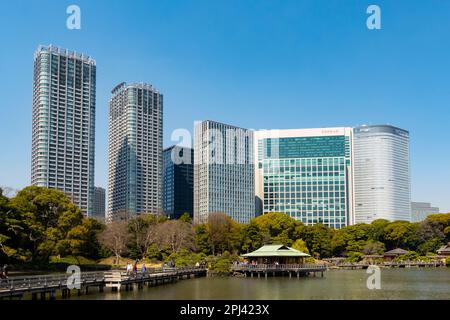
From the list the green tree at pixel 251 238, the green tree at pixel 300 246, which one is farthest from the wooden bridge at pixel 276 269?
the green tree at pixel 251 238

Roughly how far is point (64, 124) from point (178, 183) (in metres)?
47.7

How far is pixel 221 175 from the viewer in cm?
16000

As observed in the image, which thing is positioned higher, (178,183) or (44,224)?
(178,183)

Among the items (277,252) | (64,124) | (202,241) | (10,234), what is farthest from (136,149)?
(10,234)

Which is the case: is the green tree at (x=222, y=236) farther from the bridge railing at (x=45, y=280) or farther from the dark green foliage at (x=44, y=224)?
the bridge railing at (x=45, y=280)

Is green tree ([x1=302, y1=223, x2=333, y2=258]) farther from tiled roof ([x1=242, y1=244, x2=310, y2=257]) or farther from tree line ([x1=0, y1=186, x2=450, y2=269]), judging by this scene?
tiled roof ([x1=242, y1=244, x2=310, y2=257])

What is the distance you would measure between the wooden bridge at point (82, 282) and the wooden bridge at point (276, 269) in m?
7.98

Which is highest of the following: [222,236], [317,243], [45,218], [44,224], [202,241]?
[45,218]

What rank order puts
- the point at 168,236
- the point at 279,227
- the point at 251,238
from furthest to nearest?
1. the point at 279,227
2. the point at 251,238
3. the point at 168,236

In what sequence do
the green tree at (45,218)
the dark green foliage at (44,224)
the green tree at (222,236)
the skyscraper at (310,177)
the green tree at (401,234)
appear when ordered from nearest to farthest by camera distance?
the dark green foliage at (44,224) → the green tree at (45,218) → the green tree at (222,236) → the green tree at (401,234) → the skyscraper at (310,177)

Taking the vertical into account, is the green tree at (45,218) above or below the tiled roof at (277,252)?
above

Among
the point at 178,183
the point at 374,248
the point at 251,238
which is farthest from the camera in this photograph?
the point at 178,183

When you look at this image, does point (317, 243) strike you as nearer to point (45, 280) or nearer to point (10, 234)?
point (10, 234)

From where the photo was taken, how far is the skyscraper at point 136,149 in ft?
565
